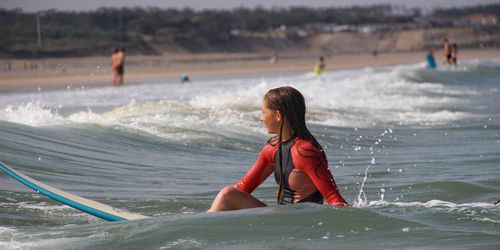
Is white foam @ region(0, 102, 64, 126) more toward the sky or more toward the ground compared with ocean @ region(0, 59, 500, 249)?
more toward the sky

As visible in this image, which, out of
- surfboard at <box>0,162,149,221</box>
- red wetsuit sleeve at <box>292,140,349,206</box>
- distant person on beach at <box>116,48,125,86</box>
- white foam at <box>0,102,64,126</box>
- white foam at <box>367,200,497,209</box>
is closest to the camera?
red wetsuit sleeve at <box>292,140,349,206</box>

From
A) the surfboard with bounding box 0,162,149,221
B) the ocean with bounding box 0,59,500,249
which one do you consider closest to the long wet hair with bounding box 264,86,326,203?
the ocean with bounding box 0,59,500,249

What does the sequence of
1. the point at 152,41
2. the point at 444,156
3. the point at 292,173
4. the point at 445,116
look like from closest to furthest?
the point at 292,173, the point at 444,156, the point at 445,116, the point at 152,41

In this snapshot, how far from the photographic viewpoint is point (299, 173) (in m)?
6.00

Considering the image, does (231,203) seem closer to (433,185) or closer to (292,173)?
(292,173)

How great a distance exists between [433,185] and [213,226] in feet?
10.7

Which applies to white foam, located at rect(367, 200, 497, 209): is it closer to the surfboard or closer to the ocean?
the ocean

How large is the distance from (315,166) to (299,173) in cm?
13

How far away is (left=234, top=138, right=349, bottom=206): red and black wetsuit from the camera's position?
19.4 ft

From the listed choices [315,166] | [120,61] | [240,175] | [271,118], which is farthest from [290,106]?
[120,61]

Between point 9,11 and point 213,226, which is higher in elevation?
point 9,11

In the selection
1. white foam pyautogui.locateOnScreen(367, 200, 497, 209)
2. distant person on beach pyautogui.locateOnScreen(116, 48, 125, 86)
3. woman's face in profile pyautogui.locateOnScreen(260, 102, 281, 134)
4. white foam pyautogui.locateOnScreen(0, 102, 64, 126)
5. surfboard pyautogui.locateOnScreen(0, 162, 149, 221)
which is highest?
distant person on beach pyautogui.locateOnScreen(116, 48, 125, 86)

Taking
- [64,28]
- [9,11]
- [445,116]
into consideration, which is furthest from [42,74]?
[445,116]

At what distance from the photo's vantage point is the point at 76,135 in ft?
43.3
